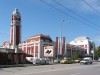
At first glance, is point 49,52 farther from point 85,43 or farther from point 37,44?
point 85,43

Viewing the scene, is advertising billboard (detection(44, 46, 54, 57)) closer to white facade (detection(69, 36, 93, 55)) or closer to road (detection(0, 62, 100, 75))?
road (detection(0, 62, 100, 75))

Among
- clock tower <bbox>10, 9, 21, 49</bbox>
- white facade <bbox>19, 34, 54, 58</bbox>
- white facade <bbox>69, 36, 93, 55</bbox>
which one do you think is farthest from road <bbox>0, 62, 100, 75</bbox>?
white facade <bbox>69, 36, 93, 55</bbox>

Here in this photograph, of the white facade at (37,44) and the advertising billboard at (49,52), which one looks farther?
the white facade at (37,44)

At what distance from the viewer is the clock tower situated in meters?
112

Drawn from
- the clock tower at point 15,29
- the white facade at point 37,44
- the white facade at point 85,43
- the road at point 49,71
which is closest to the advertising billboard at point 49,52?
the white facade at point 37,44

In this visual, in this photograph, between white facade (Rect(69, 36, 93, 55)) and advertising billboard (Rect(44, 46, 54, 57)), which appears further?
white facade (Rect(69, 36, 93, 55))

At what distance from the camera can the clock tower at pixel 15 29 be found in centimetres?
11228

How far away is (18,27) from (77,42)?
53561 mm

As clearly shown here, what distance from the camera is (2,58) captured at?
58281mm

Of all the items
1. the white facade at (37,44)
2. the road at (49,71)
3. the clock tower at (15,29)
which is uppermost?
the clock tower at (15,29)

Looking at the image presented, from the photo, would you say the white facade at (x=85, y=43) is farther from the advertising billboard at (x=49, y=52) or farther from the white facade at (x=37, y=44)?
the advertising billboard at (x=49, y=52)

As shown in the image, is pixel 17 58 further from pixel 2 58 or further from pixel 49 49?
pixel 49 49

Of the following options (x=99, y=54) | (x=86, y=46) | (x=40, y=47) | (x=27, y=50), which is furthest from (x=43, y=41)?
(x=86, y=46)

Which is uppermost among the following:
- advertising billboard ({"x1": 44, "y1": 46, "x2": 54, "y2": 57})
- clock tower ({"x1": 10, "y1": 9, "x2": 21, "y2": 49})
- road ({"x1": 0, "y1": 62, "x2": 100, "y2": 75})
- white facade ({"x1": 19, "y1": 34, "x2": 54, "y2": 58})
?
clock tower ({"x1": 10, "y1": 9, "x2": 21, "y2": 49})
